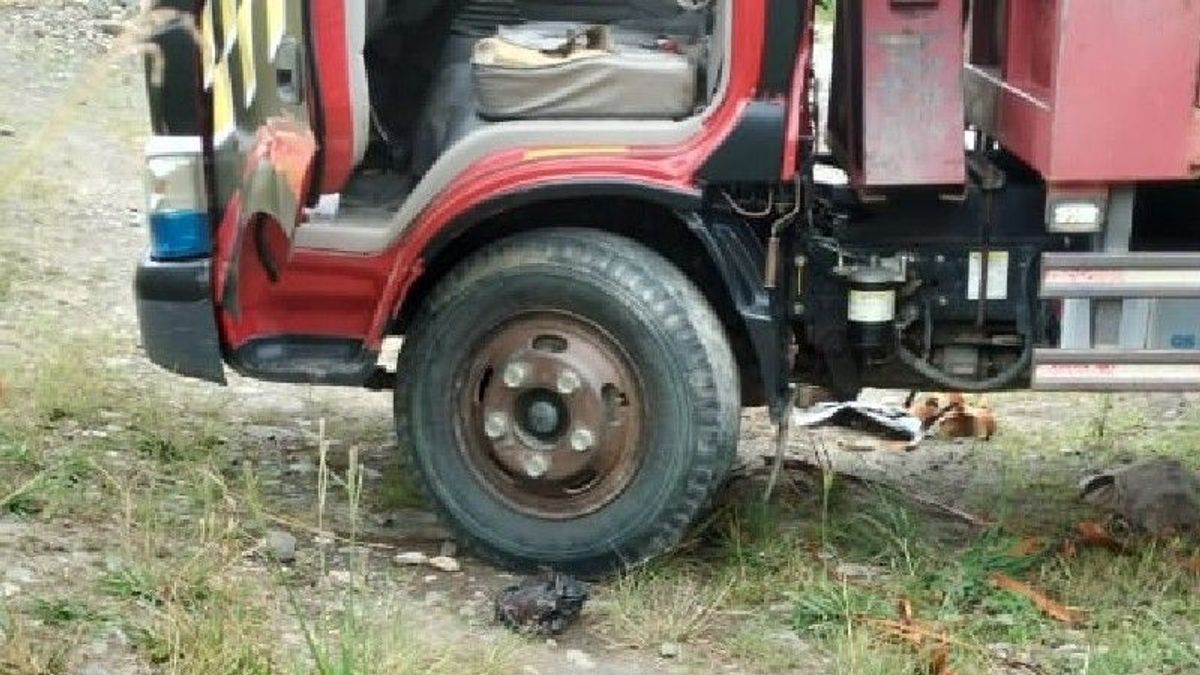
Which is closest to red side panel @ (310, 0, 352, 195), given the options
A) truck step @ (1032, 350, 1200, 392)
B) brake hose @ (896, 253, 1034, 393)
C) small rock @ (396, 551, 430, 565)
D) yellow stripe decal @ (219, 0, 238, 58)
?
yellow stripe decal @ (219, 0, 238, 58)

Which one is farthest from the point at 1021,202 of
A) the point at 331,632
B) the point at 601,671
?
the point at 331,632

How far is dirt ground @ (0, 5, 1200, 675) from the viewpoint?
12.7 ft

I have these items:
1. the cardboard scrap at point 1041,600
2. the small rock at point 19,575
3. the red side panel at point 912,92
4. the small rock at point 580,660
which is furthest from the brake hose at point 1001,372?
the small rock at point 19,575

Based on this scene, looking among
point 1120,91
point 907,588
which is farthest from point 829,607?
point 1120,91

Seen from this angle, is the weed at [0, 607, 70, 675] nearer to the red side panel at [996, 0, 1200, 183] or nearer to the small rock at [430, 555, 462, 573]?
the small rock at [430, 555, 462, 573]

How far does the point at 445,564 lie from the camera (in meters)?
4.89

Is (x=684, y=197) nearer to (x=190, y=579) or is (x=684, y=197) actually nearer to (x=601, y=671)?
(x=601, y=671)

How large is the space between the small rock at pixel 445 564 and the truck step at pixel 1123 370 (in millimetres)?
1700

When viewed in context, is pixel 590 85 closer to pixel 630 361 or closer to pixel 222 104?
pixel 630 361

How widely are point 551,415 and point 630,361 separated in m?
0.26

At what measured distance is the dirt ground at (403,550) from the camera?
3.88 m

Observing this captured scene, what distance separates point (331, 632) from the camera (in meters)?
3.80

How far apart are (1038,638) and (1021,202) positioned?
1178 millimetres

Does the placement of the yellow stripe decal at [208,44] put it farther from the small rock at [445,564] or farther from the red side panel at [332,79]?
the small rock at [445,564]
